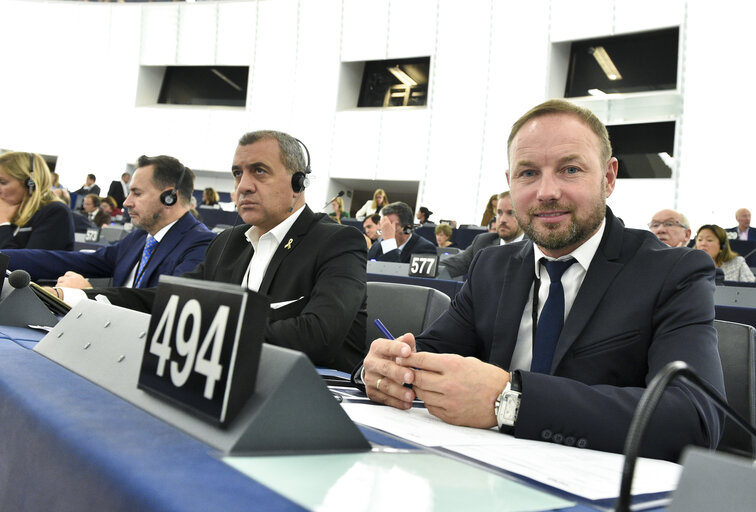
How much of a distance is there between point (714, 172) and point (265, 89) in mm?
9066

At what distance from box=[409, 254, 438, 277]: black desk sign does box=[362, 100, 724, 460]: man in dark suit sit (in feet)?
9.09

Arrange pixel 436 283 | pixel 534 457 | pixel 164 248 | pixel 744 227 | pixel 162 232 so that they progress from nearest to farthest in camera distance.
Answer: pixel 534 457
pixel 164 248
pixel 162 232
pixel 436 283
pixel 744 227

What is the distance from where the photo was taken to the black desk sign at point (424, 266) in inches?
173

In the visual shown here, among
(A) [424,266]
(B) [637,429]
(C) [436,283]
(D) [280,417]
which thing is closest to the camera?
(B) [637,429]

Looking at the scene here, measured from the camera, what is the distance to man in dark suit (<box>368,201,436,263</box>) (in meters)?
6.01

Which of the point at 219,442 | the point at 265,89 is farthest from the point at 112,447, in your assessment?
the point at 265,89

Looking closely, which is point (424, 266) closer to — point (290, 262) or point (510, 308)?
point (290, 262)

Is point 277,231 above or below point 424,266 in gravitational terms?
above

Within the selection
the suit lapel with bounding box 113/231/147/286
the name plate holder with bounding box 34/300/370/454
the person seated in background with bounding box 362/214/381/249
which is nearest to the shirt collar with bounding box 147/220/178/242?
the suit lapel with bounding box 113/231/147/286

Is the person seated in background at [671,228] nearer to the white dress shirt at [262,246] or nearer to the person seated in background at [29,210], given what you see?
the white dress shirt at [262,246]

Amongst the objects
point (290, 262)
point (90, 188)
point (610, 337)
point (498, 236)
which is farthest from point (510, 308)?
point (90, 188)

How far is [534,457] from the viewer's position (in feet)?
2.42

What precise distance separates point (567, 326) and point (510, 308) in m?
0.17

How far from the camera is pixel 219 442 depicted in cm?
58
